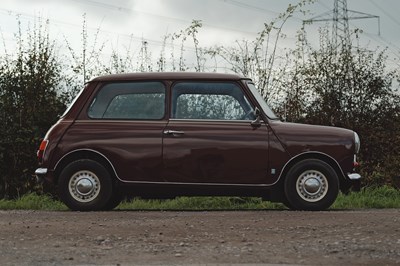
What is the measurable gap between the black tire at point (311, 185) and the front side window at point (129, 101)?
1.87 m

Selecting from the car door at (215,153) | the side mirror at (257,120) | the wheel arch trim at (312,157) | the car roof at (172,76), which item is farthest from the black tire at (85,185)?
the wheel arch trim at (312,157)

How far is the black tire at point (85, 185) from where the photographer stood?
10375mm

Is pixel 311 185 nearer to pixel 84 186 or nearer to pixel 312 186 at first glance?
pixel 312 186

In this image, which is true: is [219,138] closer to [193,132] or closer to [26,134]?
[193,132]

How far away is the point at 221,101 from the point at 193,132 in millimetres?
565

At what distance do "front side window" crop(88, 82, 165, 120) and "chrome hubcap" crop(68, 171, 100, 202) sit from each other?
0.78 meters

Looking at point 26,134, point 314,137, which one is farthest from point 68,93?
point 314,137

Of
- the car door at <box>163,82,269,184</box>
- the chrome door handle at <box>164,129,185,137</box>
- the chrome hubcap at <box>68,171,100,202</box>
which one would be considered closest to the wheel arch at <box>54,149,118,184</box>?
the chrome hubcap at <box>68,171,100,202</box>

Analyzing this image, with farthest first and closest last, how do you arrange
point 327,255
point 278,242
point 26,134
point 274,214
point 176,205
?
point 26,134
point 176,205
point 274,214
point 278,242
point 327,255

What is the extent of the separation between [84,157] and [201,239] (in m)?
3.65

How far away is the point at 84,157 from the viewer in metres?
10.5

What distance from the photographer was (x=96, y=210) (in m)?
10.5

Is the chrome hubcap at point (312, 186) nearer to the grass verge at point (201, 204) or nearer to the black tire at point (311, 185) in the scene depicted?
the black tire at point (311, 185)

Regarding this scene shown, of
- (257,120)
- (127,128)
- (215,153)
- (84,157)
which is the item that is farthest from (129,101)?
(257,120)
